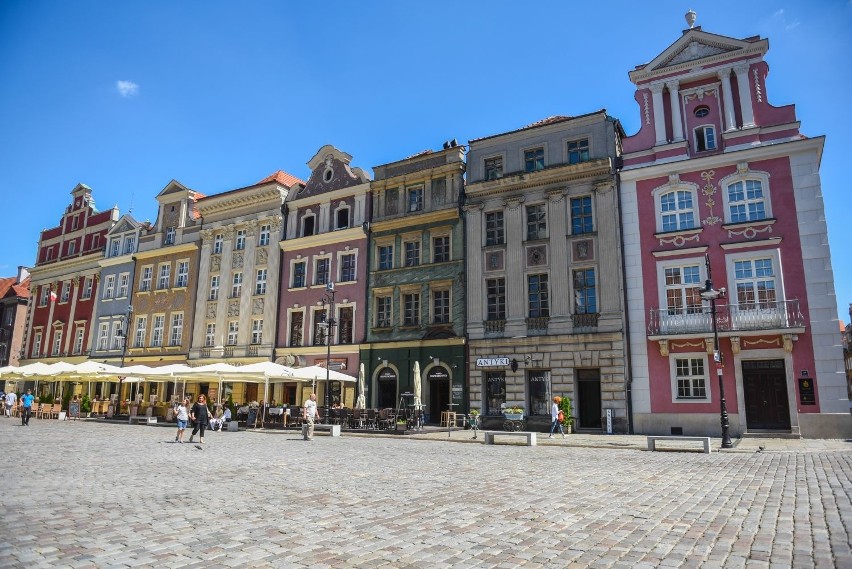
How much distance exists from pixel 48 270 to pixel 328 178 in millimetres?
32637

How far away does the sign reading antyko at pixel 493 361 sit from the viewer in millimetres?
29344

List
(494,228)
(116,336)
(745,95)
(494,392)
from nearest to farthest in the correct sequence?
(745,95) < (494,392) < (494,228) < (116,336)

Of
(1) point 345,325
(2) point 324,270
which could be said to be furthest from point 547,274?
(2) point 324,270

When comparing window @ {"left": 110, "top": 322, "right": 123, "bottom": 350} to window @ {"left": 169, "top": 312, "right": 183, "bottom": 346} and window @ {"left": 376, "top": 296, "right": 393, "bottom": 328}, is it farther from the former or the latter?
window @ {"left": 376, "top": 296, "right": 393, "bottom": 328}

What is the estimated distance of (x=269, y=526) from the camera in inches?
276

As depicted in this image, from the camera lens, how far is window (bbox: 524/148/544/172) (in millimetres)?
31094

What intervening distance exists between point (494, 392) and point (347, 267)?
12739 millimetres

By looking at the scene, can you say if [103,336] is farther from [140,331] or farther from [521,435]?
[521,435]

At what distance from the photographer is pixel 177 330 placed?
42.9 meters

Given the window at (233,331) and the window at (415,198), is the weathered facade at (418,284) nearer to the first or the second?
the window at (415,198)

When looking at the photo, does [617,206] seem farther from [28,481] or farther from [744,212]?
[28,481]

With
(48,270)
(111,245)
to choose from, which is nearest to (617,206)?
(111,245)

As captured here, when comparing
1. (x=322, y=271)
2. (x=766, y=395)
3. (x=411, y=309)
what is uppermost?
(x=322, y=271)

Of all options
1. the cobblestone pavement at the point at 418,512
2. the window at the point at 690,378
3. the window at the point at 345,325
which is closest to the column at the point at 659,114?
the window at the point at 690,378
